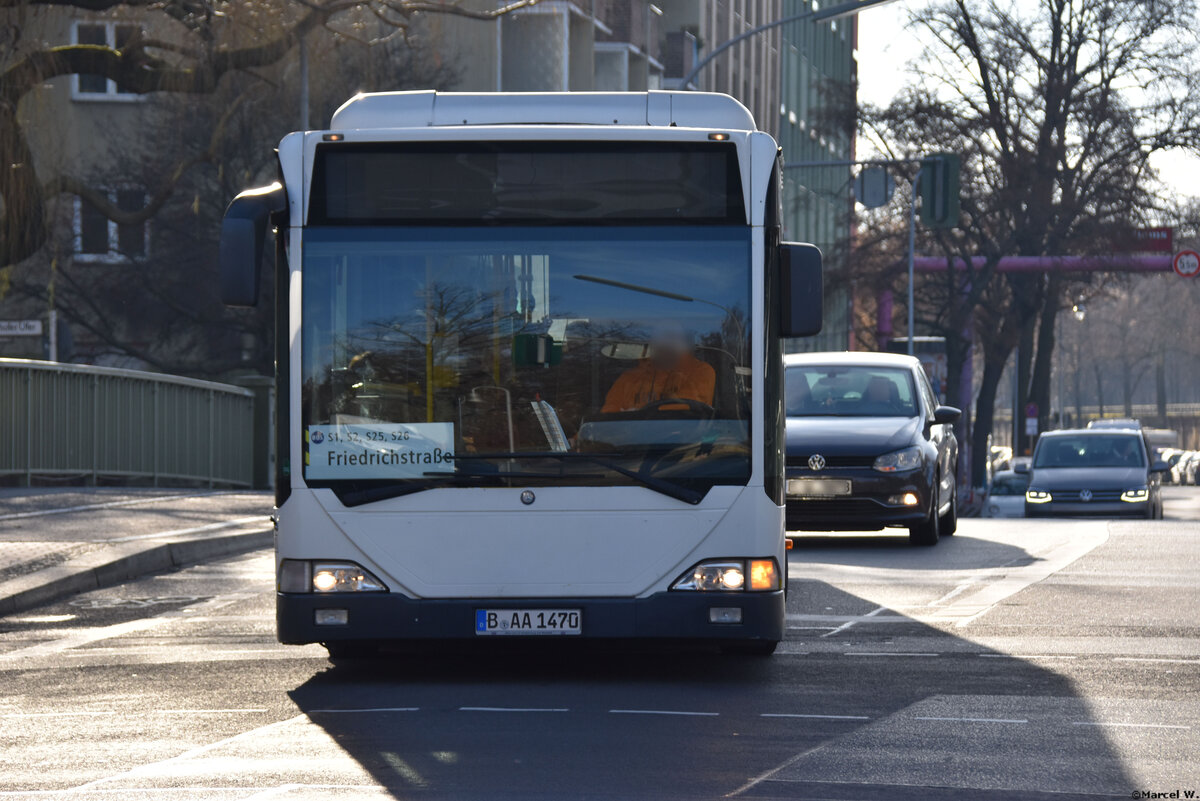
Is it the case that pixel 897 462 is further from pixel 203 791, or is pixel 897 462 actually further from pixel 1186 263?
pixel 1186 263

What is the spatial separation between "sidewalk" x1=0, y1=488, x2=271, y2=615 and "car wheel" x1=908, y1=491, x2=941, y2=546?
6.02 metres

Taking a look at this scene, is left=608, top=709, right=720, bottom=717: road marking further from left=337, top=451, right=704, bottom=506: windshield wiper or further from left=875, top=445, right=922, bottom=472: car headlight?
left=875, top=445, right=922, bottom=472: car headlight

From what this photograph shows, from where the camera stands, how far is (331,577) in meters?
9.47

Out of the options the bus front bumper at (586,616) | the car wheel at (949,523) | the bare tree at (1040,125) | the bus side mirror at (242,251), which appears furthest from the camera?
the bare tree at (1040,125)

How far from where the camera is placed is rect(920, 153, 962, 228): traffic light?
37.0m

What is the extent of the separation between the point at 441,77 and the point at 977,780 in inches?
1354

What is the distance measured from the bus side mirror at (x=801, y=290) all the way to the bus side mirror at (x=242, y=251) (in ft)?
7.86

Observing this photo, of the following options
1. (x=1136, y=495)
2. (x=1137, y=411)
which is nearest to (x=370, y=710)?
(x=1136, y=495)

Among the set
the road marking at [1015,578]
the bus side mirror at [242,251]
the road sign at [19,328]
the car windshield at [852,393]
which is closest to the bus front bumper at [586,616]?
the bus side mirror at [242,251]

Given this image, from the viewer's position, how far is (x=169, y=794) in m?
6.93

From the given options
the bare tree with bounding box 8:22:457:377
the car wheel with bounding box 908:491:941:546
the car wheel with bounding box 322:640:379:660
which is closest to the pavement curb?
the car wheel with bounding box 322:640:379:660

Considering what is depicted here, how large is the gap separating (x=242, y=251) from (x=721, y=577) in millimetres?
2568

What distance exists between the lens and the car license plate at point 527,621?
9375 millimetres

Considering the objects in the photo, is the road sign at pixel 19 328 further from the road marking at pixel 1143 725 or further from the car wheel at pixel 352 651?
the road marking at pixel 1143 725
